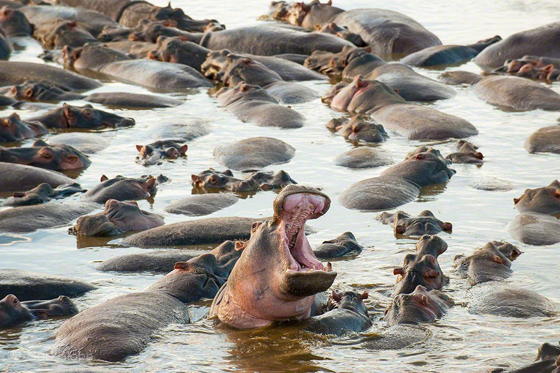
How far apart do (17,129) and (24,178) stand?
2.38 m

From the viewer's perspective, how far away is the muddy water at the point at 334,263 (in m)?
5.74

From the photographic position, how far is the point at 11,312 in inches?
251

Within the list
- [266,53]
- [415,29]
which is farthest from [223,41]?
[415,29]

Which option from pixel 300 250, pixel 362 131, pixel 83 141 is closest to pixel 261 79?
pixel 362 131

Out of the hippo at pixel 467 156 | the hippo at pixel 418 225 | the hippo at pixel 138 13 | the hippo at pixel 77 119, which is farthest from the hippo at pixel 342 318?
the hippo at pixel 138 13

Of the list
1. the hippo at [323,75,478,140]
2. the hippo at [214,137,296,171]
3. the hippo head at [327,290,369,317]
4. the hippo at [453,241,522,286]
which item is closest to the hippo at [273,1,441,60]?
the hippo at [323,75,478,140]

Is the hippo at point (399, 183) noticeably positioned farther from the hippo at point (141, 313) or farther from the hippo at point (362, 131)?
the hippo at point (141, 313)

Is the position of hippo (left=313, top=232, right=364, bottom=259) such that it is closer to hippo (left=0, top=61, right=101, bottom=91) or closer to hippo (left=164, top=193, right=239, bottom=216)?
hippo (left=164, top=193, right=239, bottom=216)

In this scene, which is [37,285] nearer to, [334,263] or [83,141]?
[334,263]

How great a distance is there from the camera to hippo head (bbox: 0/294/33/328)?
6.33m

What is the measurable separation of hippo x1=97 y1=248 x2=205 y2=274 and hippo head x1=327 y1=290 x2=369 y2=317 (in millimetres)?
1544

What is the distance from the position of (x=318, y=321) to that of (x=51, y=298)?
2041 millimetres

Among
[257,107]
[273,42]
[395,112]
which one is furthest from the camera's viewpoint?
[273,42]

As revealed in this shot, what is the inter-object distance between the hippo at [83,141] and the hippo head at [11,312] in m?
5.71
